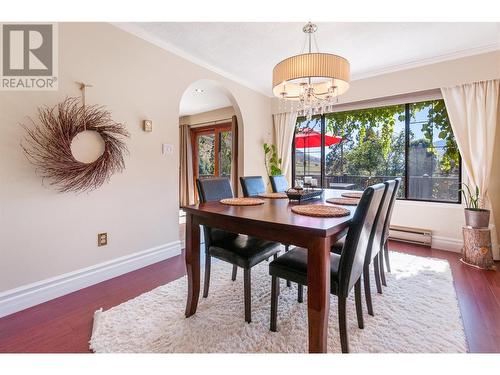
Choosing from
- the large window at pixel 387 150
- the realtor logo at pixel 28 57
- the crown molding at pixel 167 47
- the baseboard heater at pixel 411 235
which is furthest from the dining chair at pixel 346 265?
the crown molding at pixel 167 47

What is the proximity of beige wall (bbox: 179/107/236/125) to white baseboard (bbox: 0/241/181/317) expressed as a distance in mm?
3493

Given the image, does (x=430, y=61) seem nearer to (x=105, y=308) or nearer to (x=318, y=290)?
(x=318, y=290)

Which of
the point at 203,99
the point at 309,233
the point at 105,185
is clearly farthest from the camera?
the point at 203,99

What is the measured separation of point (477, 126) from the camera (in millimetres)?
2867

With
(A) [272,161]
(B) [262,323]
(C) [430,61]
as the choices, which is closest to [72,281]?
(B) [262,323]

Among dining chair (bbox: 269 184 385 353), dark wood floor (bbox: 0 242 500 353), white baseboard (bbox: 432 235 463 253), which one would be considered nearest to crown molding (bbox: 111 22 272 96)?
dark wood floor (bbox: 0 242 500 353)

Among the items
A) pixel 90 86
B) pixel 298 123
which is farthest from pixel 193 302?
pixel 298 123

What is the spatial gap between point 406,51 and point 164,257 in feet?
12.3

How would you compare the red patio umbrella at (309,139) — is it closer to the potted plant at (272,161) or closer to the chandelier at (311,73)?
the potted plant at (272,161)

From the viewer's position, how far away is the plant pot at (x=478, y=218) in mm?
2629

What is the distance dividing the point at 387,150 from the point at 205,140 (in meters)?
4.18

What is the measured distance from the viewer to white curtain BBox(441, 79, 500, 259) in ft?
9.15

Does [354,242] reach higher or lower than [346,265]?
higher

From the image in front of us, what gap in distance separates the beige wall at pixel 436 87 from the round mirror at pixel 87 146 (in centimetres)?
340
